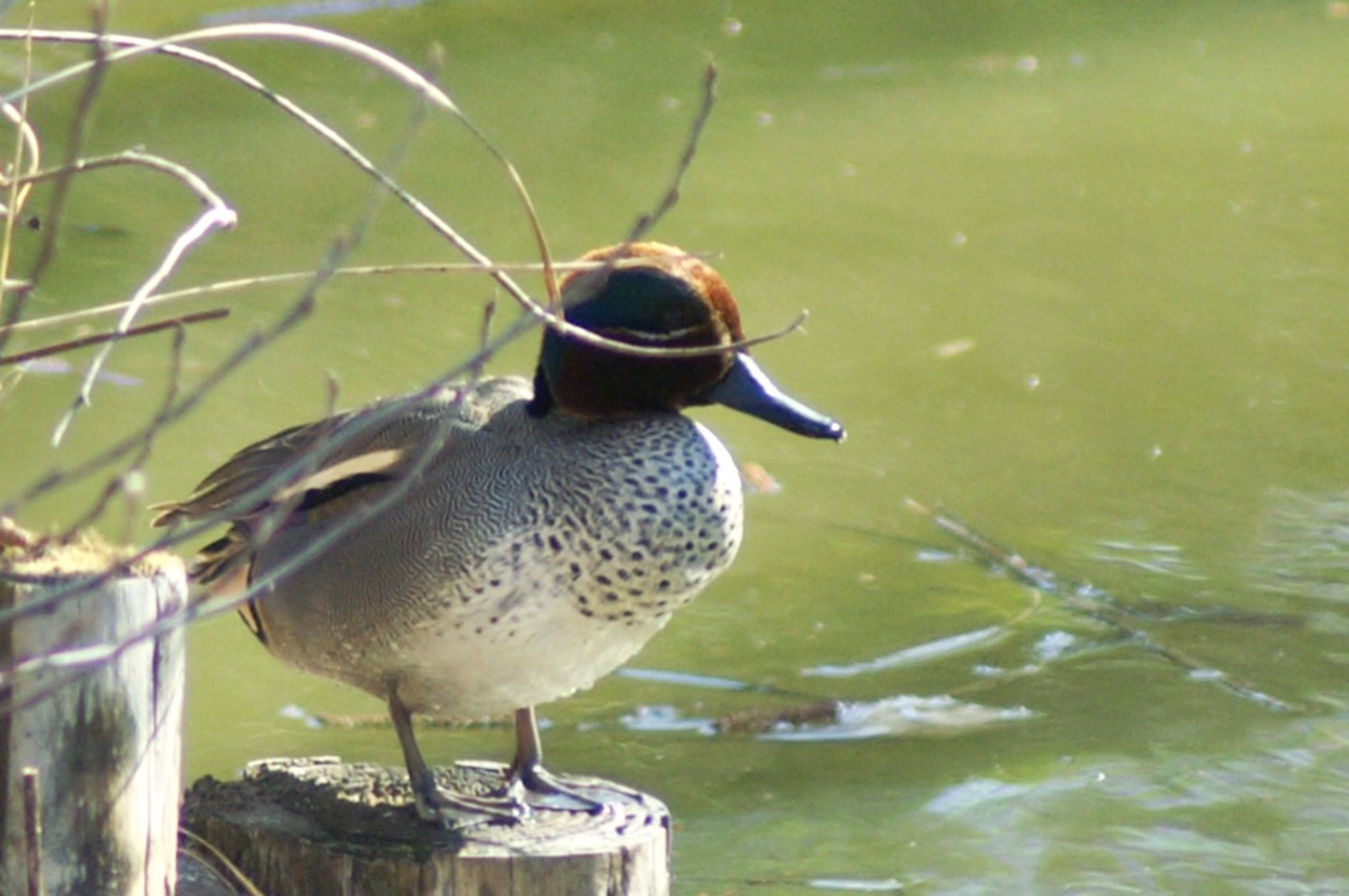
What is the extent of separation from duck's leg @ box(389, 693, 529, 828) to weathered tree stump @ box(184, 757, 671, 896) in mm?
19

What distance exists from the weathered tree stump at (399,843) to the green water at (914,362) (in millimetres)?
828

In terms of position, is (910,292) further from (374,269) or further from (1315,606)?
(374,269)

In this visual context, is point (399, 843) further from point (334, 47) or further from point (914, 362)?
point (914, 362)

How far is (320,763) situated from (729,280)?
3.54m

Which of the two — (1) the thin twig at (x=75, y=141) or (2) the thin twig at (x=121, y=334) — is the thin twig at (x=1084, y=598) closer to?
(2) the thin twig at (x=121, y=334)

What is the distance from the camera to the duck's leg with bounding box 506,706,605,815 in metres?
2.51

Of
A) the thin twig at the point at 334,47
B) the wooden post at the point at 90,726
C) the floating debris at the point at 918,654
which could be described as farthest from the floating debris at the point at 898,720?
the thin twig at the point at 334,47

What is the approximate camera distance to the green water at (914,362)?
357cm

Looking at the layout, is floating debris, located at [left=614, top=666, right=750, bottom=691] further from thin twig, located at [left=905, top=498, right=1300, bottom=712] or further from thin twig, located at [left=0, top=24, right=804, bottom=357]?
thin twig, located at [left=0, top=24, right=804, bottom=357]

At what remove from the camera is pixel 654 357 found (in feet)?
7.95

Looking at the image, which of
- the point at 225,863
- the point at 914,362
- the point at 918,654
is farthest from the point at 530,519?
the point at 914,362

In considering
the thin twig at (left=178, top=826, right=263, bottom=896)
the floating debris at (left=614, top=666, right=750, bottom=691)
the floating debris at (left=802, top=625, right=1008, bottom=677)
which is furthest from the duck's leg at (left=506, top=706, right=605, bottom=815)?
the floating debris at (left=802, top=625, right=1008, bottom=677)

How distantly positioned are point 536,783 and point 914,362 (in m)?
3.16

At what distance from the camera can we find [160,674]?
1.89m
